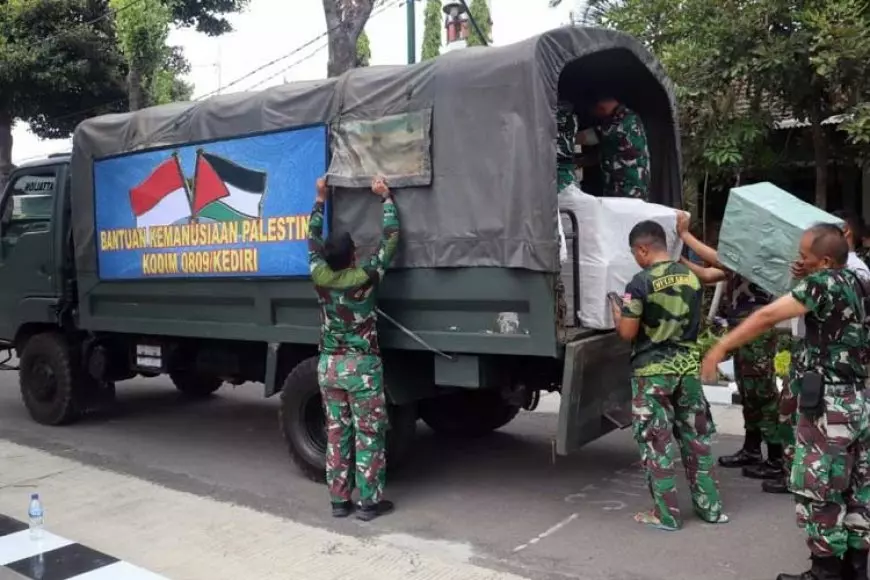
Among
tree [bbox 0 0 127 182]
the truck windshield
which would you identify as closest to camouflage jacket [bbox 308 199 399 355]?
the truck windshield

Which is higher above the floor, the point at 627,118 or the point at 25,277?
the point at 627,118

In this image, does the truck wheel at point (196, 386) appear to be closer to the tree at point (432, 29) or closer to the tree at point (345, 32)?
the tree at point (345, 32)

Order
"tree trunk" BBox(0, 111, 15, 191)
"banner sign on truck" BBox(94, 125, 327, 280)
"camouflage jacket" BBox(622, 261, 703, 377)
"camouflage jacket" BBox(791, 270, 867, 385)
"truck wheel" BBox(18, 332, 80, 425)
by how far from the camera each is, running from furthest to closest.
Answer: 1. "tree trunk" BBox(0, 111, 15, 191)
2. "truck wheel" BBox(18, 332, 80, 425)
3. "banner sign on truck" BBox(94, 125, 327, 280)
4. "camouflage jacket" BBox(622, 261, 703, 377)
5. "camouflage jacket" BBox(791, 270, 867, 385)

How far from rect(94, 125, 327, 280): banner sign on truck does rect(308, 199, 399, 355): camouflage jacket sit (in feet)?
1.54

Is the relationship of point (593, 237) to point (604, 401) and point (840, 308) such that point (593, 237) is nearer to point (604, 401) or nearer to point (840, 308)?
point (604, 401)

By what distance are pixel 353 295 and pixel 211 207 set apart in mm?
1577

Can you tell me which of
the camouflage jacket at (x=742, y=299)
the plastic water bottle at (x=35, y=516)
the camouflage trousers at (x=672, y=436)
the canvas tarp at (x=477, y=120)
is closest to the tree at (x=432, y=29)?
the canvas tarp at (x=477, y=120)

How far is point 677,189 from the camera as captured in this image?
18.3 feet

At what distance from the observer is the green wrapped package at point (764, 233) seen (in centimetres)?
417

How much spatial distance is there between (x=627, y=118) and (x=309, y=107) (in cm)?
207

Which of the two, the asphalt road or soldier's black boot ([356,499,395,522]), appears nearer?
the asphalt road

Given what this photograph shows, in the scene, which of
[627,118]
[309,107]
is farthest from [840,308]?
[309,107]

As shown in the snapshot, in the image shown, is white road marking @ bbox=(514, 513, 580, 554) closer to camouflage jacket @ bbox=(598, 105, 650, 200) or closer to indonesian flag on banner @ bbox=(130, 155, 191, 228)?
camouflage jacket @ bbox=(598, 105, 650, 200)

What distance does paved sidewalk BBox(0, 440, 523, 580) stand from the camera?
3.89m
